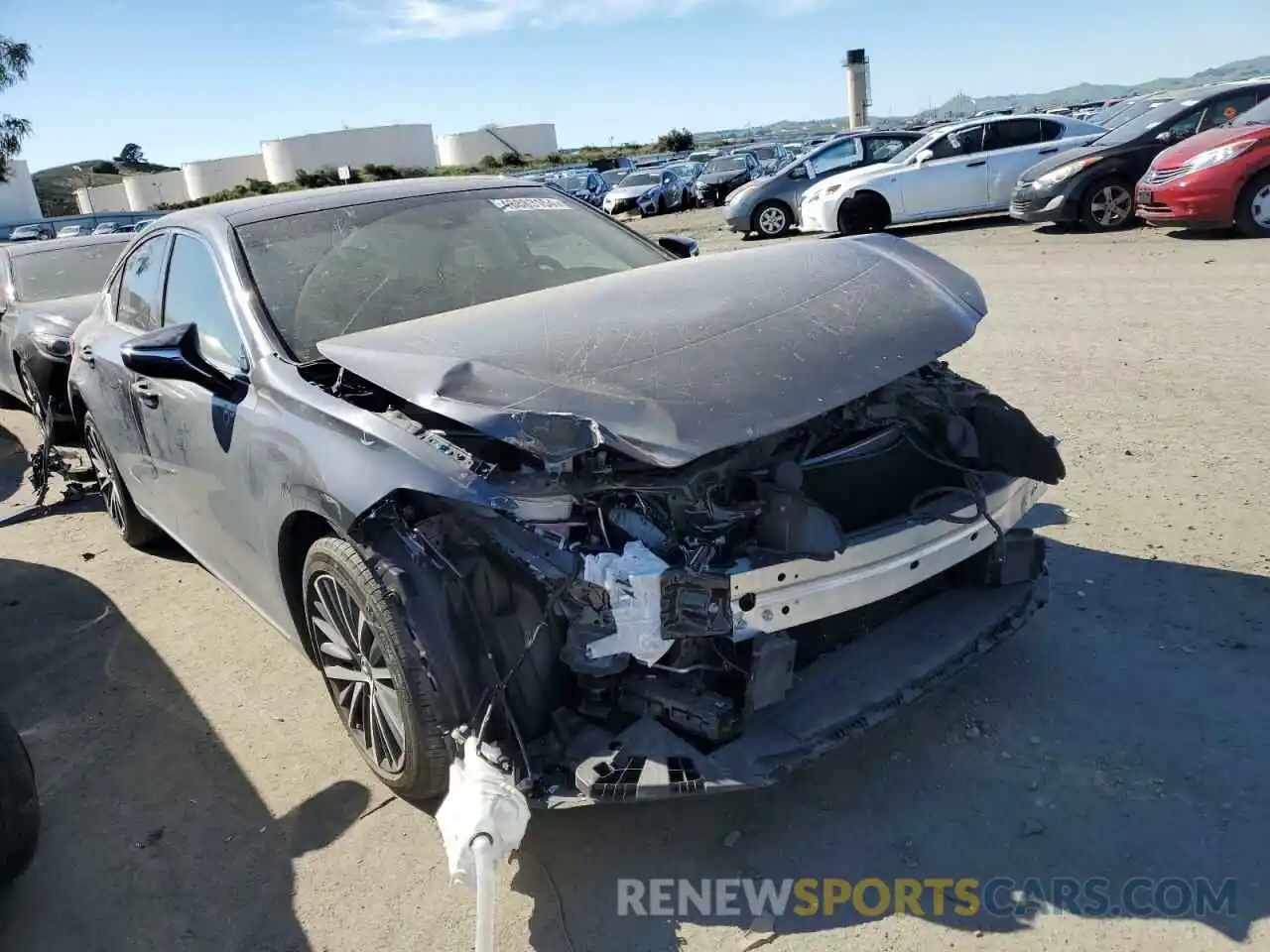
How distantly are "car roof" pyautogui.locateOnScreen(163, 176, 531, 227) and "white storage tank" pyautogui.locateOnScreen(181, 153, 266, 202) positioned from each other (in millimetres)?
87115

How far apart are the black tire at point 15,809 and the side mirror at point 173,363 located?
1.22m

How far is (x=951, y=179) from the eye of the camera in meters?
14.0

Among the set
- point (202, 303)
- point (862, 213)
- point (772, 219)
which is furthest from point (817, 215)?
point (202, 303)

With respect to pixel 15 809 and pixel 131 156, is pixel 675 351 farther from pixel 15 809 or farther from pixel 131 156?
pixel 131 156

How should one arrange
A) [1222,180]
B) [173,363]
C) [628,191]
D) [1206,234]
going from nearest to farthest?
[173,363] < [1222,180] < [1206,234] < [628,191]

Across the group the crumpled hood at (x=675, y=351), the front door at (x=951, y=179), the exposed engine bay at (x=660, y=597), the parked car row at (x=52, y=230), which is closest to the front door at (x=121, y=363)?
the crumpled hood at (x=675, y=351)

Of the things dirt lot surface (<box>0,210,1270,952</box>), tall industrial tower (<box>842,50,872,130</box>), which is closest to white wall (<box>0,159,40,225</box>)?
tall industrial tower (<box>842,50,872,130</box>)

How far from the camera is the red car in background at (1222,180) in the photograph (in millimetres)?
9461

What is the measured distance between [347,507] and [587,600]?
76 centimetres

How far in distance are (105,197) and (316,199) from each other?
9092 cm

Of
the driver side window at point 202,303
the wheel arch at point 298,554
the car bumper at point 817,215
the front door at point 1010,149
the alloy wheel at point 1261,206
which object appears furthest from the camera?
the car bumper at point 817,215

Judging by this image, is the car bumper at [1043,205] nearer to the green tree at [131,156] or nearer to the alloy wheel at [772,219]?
the alloy wheel at [772,219]

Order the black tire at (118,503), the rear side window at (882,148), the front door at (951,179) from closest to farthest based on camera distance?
the black tire at (118,503) → the front door at (951,179) → the rear side window at (882,148)

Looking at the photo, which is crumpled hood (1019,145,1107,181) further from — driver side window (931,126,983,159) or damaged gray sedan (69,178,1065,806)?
damaged gray sedan (69,178,1065,806)
